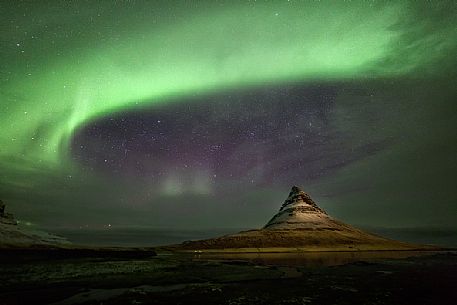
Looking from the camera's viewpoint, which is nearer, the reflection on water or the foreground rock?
the reflection on water

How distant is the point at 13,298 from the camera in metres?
25.7

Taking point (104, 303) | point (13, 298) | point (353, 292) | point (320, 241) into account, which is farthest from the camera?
point (320, 241)

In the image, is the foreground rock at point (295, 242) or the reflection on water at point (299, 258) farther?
the foreground rock at point (295, 242)

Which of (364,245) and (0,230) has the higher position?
(0,230)

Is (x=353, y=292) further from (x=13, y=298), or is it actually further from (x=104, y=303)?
(x=13, y=298)

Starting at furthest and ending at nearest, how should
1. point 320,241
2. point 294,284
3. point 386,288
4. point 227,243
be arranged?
point 320,241 < point 227,243 < point 294,284 < point 386,288

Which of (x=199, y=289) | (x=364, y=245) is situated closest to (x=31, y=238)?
(x=199, y=289)

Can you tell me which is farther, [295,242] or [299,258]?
[295,242]

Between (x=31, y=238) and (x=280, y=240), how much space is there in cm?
11858

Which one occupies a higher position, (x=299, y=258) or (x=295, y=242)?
(x=299, y=258)

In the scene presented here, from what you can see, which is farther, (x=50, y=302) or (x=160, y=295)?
(x=160, y=295)

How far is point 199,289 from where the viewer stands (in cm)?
3031

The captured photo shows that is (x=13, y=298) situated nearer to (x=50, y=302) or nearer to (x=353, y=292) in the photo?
(x=50, y=302)

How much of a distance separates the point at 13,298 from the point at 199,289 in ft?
51.4
